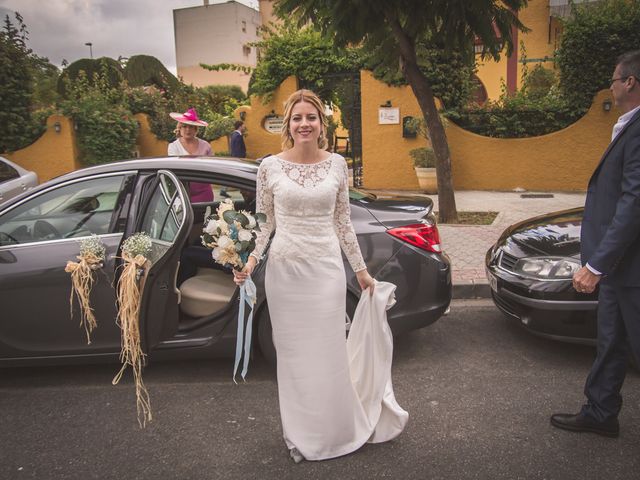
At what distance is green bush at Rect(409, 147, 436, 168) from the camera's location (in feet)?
37.4

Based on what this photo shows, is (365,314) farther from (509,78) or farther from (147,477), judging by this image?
(509,78)

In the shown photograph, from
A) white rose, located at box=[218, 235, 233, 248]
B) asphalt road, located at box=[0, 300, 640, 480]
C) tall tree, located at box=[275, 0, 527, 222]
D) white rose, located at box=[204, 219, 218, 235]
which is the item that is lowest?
asphalt road, located at box=[0, 300, 640, 480]

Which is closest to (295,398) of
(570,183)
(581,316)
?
(581,316)

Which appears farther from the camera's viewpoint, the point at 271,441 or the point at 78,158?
the point at 78,158

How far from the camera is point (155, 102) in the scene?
16.5 m

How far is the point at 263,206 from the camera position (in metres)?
2.89

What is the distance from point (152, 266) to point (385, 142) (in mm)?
9912

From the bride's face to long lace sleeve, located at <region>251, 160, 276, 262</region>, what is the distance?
0.71 ft

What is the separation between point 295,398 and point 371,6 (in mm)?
5126

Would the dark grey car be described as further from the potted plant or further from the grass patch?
the potted plant

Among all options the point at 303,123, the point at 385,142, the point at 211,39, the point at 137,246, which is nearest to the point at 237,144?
the point at 385,142

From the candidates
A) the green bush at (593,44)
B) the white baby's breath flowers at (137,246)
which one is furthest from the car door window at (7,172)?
the green bush at (593,44)

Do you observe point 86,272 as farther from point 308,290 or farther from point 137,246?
point 308,290

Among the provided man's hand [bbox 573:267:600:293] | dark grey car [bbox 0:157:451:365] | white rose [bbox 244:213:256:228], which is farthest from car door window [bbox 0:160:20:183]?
man's hand [bbox 573:267:600:293]
